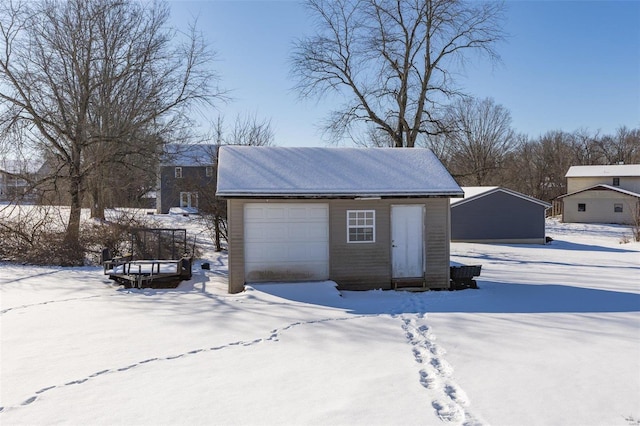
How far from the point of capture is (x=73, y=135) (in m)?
16.7

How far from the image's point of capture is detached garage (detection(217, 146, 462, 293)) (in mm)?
10719

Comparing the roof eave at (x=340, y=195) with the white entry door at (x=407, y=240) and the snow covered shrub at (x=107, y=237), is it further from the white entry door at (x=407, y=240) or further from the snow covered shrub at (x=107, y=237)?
the snow covered shrub at (x=107, y=237)

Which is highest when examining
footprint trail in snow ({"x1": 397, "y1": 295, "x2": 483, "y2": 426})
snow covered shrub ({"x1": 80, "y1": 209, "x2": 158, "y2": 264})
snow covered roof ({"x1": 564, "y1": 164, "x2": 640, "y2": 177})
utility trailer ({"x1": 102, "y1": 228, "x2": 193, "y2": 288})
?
snow covered roof ({"x1": 564, "y1": 164, "x2": 640, "y2": 177})

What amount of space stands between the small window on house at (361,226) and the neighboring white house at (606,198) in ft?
126

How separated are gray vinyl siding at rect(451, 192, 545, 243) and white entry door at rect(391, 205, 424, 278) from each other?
1710cm

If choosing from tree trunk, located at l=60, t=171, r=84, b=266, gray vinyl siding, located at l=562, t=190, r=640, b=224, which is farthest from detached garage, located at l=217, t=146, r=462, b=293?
gray vinyl siding, located at l=562, t=190, r=640, b=224

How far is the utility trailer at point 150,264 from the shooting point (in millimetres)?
11469

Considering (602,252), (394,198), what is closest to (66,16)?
(394,198)

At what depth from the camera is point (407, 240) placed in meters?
11.4

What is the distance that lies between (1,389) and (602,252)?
2683 cm

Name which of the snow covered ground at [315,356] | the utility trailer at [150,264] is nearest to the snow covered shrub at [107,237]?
the utility trailer at [150,264]

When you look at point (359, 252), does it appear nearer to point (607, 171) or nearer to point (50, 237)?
point (50, 237)

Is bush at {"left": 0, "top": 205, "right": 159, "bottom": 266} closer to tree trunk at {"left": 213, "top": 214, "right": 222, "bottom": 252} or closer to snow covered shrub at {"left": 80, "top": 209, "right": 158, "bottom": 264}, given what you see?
snow covered shrub at {"left": 80, "top": 209, "right": 158, "bottom": 264}

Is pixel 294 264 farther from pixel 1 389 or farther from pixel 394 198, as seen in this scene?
pixel 1 389
